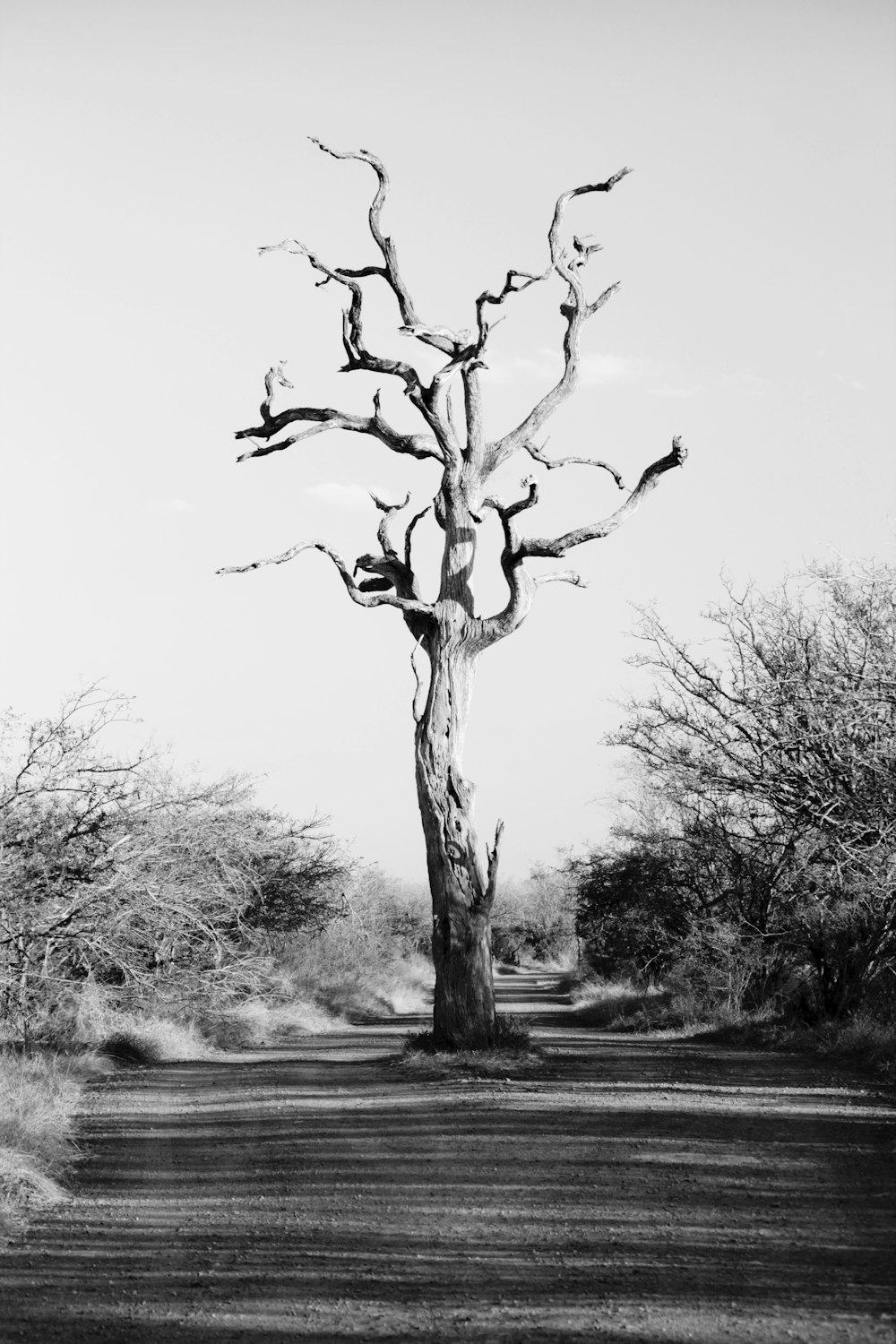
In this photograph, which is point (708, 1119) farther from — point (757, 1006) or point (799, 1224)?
point (757, 1006)

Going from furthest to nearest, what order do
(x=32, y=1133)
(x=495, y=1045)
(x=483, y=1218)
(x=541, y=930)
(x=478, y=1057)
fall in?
(x=541, y=930) → (x=495, y=1045) → (x=478, y=1057) → (x=32, y=1133) → (x=483, y=1218)

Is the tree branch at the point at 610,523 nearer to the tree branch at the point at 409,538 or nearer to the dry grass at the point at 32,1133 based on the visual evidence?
the tree branch at the point at 409,538

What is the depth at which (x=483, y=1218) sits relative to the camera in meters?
6.28

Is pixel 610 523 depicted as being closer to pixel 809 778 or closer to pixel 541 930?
pixel 809 778

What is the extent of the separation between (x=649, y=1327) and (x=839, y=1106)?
4.95 m

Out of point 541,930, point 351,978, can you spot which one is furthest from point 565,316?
point 541,930

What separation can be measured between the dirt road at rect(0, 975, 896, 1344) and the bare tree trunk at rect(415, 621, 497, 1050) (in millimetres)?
1677

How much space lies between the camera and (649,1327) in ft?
15.0

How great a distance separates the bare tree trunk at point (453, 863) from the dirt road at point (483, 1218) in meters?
1.68

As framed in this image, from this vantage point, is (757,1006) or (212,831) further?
(212,831)

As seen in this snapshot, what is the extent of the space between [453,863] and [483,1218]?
21.7 ft

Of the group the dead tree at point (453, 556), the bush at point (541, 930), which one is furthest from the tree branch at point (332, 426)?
the bush at point (541, 930)

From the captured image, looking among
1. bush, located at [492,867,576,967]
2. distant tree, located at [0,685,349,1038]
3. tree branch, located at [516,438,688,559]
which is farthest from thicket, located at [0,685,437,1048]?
bush, located at [492,867,576,967]

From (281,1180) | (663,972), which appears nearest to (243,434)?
(281,1180)
